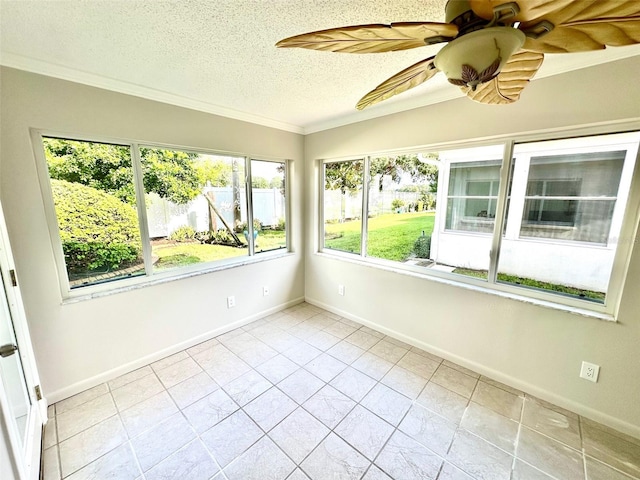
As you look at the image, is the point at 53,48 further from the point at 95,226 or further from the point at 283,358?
the point at 283,358

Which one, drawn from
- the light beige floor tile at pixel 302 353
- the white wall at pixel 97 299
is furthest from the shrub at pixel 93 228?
the light beige floor tile at pixel 302 353

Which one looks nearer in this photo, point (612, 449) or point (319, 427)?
point (612, 449)

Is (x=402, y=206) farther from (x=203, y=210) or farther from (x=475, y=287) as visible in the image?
(x=203, y=210)

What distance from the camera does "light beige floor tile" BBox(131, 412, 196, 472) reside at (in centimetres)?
150

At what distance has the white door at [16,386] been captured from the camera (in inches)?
41.4

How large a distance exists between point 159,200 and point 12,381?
1473 mm

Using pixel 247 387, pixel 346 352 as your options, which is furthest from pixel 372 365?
pixel 247 387

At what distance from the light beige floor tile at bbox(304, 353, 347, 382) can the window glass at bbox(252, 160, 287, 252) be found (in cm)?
150

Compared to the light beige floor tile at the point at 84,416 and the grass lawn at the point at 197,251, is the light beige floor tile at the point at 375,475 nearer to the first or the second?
the light beige floor tile at the point at 84,416

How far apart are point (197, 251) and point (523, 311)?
117 inches

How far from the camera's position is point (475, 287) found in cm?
220

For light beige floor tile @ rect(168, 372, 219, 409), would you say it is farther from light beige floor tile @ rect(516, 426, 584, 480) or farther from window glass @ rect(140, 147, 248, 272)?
light beige floor tile @ rect(516, 426, 584, 480)

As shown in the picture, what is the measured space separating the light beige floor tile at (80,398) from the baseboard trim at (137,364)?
29 mm

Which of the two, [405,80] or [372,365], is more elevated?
[405,80]
